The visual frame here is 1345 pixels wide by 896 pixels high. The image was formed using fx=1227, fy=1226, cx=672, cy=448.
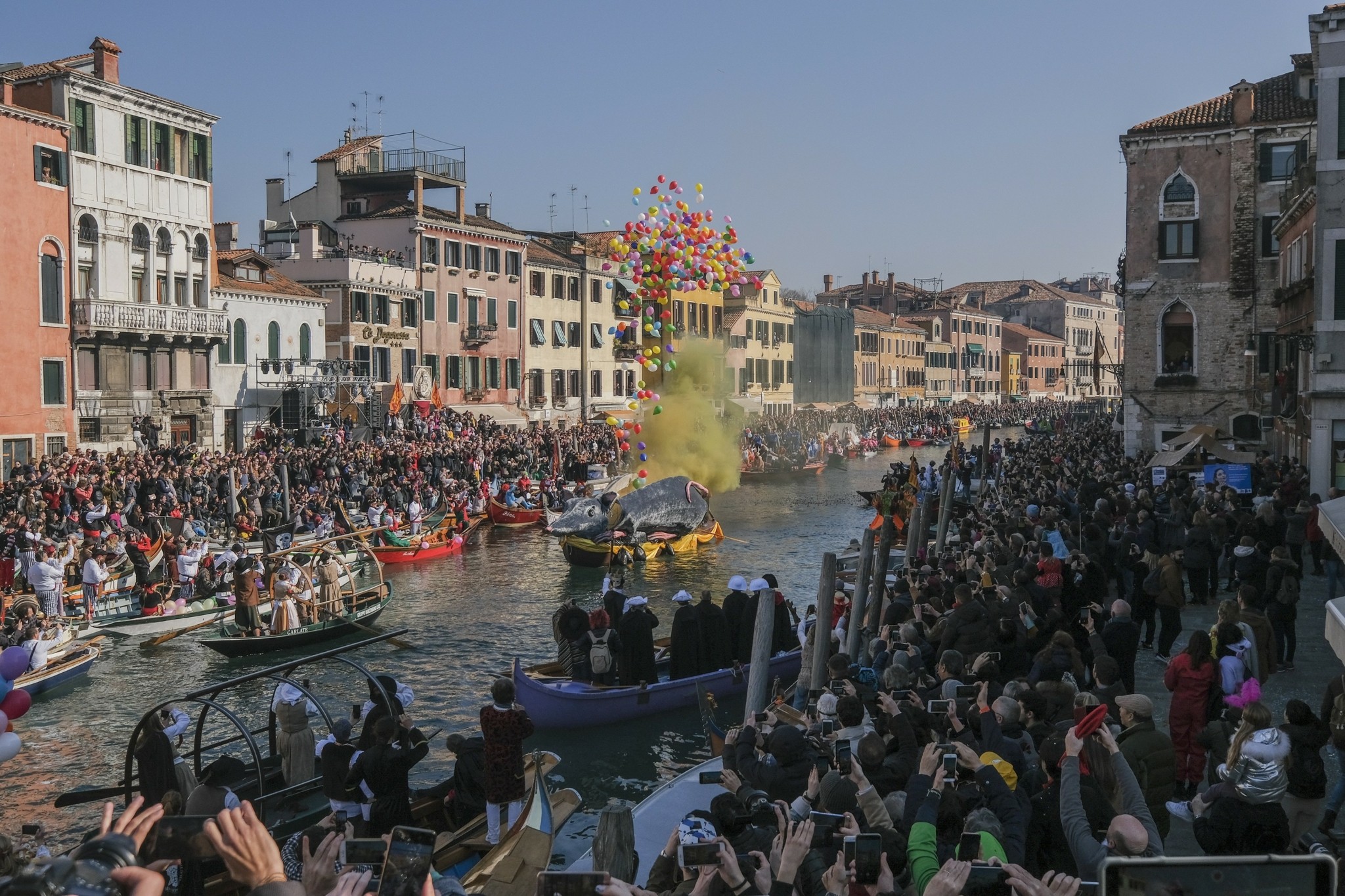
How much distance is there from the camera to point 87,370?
31.0 m

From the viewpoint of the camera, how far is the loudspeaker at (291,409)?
37.1 m

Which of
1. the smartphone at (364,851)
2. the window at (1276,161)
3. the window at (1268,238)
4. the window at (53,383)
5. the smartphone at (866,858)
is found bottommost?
the smartphone at (866,858)

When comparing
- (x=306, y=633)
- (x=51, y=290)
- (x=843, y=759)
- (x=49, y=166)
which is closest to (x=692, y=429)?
(x=51, y=290)

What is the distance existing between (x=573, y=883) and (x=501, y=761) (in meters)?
6.07

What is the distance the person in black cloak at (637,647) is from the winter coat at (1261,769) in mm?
8762

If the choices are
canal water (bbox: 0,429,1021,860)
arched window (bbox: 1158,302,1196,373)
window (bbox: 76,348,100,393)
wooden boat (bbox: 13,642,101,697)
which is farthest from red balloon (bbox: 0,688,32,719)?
arched window (bbox: 1158,302,1196,373)

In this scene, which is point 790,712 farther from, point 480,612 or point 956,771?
point 480,612

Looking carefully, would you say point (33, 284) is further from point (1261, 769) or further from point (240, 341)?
point (1261, 769)

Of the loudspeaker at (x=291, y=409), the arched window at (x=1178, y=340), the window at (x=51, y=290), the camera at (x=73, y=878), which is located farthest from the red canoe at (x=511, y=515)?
the camera at (x=73, y=878)

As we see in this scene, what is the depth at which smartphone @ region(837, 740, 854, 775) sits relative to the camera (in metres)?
6.50

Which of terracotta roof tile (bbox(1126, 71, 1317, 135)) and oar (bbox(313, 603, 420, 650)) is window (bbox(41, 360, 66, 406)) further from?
terracotta roof tile (bbox(1126, 71, 1317, 135))

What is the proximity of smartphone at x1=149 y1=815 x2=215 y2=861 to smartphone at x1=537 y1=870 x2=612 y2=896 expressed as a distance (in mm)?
2386

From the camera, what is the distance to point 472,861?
970 cm

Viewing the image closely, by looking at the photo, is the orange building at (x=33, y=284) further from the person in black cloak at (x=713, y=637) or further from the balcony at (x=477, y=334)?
the person in black cloak at (x=713, y=637)
